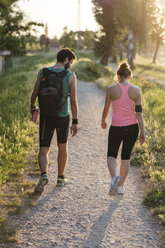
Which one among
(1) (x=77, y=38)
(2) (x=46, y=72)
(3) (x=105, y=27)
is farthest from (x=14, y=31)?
(2) (x=46, y=72)

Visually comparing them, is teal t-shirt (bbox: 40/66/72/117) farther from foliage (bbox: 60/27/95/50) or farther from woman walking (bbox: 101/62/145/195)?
foliage (bbox: 60/27/95/50)

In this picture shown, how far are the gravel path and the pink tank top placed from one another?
1.25m

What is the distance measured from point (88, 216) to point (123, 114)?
1481 mm

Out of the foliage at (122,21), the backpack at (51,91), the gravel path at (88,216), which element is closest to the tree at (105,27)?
the foliage at (122,21)

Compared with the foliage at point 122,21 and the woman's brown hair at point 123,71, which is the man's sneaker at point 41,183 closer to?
the woman's brown hair at point 123,71

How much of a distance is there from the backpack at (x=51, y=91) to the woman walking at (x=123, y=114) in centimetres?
68

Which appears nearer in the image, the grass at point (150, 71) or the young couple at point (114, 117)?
the young couple at point (114, 117)

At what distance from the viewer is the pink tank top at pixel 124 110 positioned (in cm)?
457

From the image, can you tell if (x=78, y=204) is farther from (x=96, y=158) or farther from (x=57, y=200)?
(x=96, y=158)

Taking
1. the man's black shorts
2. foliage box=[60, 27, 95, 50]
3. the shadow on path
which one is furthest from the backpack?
foliage box=[60, 27, 95, 50]

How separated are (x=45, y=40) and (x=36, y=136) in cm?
10939

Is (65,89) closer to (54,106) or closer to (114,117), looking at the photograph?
(54,106)

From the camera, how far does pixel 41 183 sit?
4961 millimetres

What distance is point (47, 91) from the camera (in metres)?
4.68
